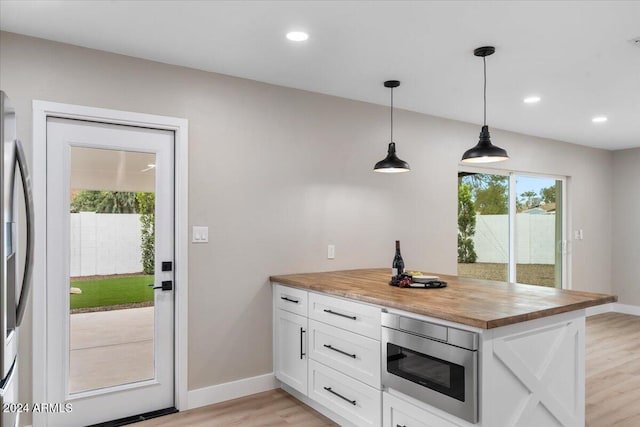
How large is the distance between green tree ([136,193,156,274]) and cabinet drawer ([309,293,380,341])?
1163mm

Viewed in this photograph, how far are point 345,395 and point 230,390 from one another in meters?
1.05

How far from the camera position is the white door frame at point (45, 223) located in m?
2.73

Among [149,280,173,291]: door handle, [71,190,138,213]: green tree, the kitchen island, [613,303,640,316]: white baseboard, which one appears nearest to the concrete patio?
[149,280,173,291]: door handle

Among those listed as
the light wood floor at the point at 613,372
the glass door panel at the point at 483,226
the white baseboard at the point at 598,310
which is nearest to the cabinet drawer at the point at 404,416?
the light wood floor at the point at 613,372

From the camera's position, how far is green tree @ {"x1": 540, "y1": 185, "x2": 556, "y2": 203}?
6180 mm

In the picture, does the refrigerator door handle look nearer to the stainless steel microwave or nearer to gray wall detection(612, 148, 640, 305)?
the stainless steel microwave

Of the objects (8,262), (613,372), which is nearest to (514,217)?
(613,372)

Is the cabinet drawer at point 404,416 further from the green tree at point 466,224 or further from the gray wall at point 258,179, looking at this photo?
the green tree at point 466,224

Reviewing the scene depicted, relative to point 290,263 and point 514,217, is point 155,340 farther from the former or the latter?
point 514,217

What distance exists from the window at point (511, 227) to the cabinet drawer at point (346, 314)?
260cm

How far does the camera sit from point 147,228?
319cm

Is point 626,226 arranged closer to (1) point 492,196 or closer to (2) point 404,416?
(1) point 492,196

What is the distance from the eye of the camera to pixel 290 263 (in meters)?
3.75

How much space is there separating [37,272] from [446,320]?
2392 millimetres
